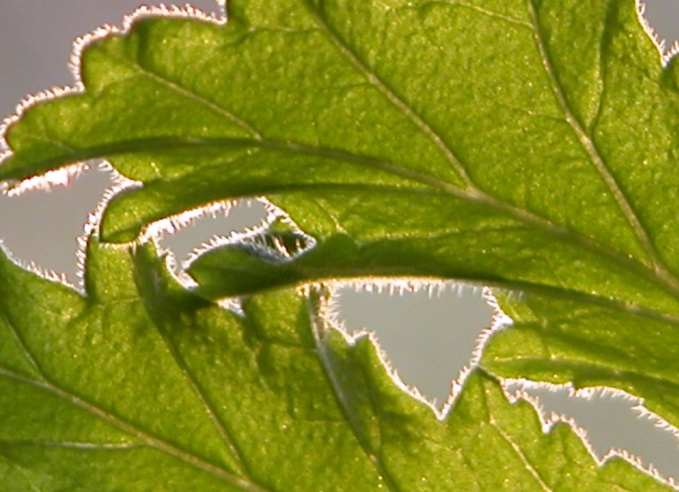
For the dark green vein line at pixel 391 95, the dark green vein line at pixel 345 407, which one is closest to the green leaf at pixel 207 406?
the dark green vein line at pixel 345 407

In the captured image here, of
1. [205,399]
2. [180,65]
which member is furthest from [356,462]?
[180,65]

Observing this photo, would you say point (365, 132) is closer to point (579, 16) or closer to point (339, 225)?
point (339, 225)

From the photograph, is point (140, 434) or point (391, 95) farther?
point (140, 434)

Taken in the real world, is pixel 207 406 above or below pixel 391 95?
below

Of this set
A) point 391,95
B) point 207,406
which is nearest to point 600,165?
point 391,95

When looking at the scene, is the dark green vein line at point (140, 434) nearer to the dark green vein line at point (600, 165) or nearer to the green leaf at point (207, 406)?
the green leaf at point (207, 406)

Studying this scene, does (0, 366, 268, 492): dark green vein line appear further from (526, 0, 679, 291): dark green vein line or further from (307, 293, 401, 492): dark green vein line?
(526, 0, 679, 291): dark green vein line

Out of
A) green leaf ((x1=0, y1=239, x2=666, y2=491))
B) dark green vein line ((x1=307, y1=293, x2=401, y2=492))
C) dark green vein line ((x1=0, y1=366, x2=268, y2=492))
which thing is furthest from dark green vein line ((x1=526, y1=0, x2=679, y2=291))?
dark green vein line ((x1=0, y1=366, x2=268, y2=492))

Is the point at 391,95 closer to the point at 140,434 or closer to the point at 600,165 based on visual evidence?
the point at 600,165
